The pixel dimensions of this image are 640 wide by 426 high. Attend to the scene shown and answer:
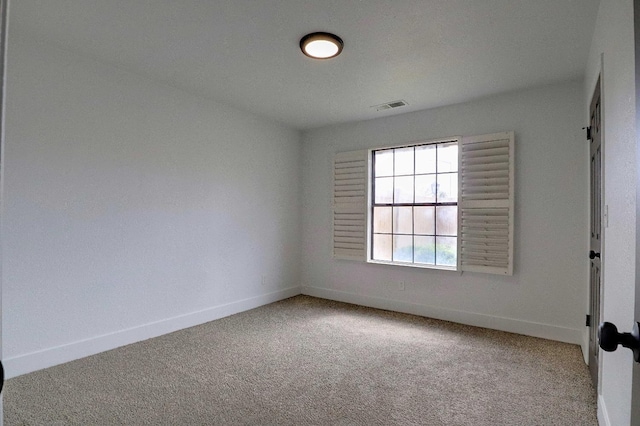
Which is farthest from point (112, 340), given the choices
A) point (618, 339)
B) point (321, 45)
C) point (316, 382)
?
point (618, 339)

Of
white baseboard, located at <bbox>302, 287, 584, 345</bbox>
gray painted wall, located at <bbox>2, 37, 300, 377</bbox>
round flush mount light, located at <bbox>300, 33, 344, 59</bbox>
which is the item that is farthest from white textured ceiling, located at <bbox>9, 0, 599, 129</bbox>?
white baseboard, located at <bbox>302, 287, 584, 345</bbox>

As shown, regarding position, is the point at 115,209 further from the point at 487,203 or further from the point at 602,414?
the point at 602,414

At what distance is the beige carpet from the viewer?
2.19 m

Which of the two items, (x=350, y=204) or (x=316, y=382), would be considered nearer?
(x=316, y=382)

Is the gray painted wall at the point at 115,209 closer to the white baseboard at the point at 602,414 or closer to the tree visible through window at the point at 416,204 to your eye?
the tree visible through window at the point at 416,204

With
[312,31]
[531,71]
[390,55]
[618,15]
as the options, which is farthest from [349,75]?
[618,15]

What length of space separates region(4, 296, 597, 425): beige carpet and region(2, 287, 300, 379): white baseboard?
10 centimetres

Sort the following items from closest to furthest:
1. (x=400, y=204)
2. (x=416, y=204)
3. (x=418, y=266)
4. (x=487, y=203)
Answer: (x=487, y=203) → (x=418, y=266) → (x=416, y=204) → (x=400, y=204)

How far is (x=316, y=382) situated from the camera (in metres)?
2.62

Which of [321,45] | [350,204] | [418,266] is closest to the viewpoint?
[321,45]

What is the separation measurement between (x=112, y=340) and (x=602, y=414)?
370 centimetres

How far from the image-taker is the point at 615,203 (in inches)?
70.6

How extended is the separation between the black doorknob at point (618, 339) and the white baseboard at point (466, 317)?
3287 millimetres

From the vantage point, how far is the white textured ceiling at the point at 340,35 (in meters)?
2.38
